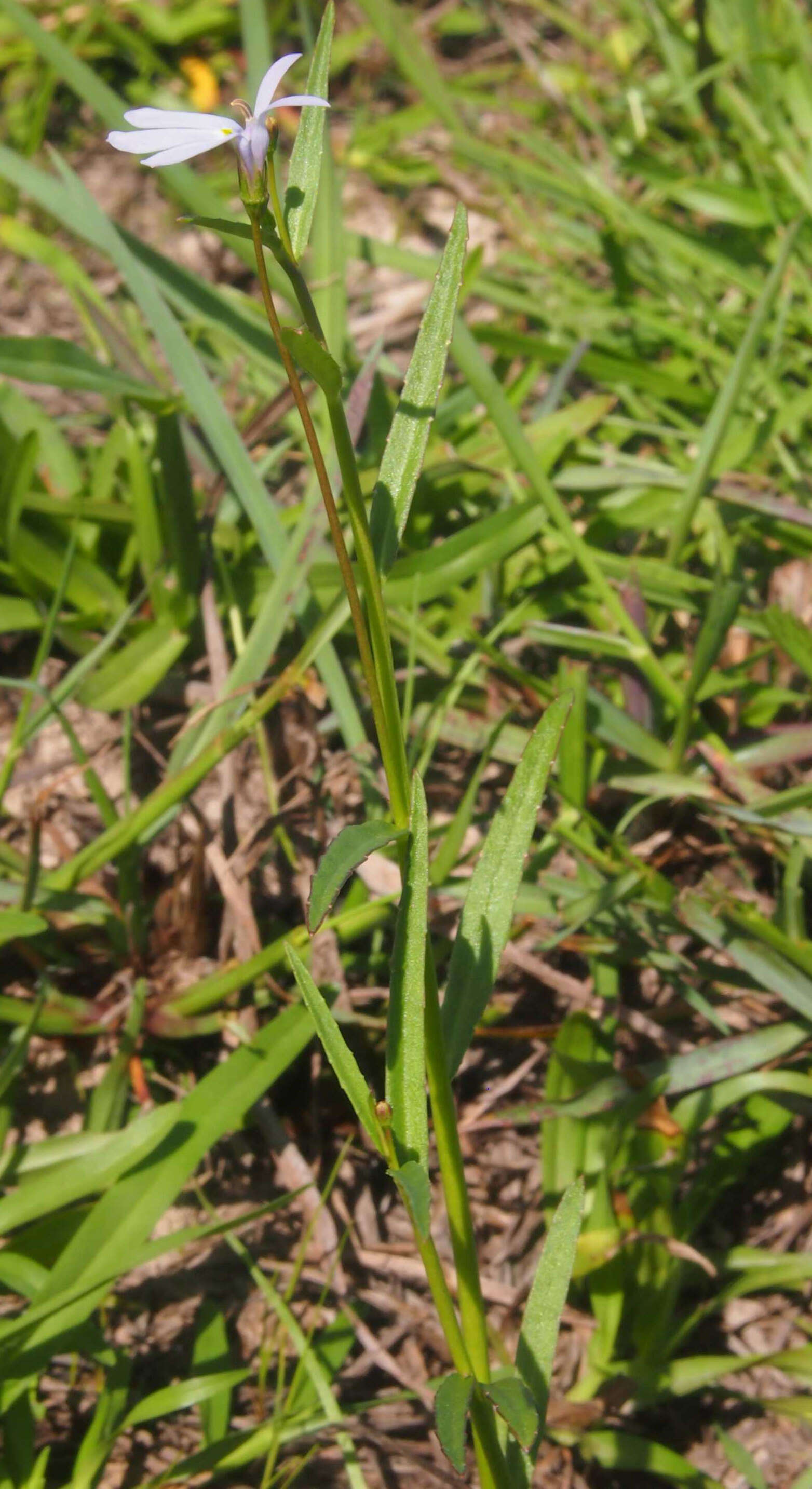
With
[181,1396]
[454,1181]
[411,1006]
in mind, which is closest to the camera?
[411,1006]

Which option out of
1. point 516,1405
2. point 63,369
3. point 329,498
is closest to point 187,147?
point 329,498

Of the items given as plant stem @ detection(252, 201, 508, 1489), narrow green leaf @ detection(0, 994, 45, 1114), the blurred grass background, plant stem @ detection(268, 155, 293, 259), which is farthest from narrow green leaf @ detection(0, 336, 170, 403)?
plant stem @ detection(268, 155, 293, 259)

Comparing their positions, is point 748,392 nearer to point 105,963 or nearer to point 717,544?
point 717,544

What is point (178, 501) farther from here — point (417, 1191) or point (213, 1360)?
point (417, 1191)

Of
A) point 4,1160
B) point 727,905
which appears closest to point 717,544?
point 727,905

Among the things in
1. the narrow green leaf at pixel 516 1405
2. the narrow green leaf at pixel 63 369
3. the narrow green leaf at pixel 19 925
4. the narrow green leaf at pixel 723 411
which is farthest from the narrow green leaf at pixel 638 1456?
the narrow green leaf at pixel 63 369

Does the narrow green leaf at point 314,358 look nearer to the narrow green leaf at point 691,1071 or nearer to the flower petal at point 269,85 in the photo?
the flower petal at point 269,85
